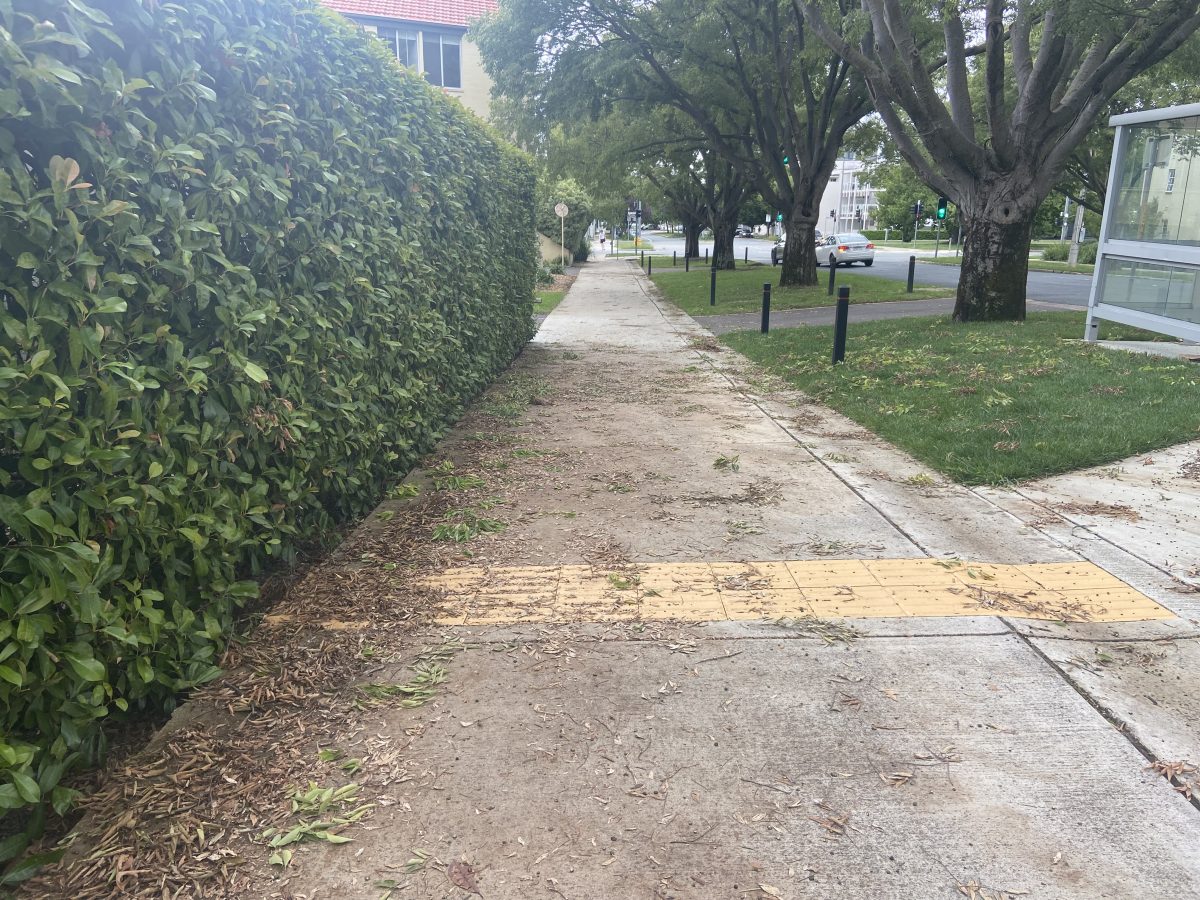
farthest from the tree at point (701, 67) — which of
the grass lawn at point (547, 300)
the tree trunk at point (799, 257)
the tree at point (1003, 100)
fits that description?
the tree at point (1003, 100)

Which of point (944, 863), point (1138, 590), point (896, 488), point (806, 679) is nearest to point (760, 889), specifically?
point (944, 863)

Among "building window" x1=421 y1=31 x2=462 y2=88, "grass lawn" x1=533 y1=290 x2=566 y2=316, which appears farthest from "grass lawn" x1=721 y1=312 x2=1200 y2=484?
"building window" x1=421 y1=31 x2=462 y2=88

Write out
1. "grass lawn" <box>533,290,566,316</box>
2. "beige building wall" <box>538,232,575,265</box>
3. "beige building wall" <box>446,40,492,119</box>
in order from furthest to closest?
"beige building wall" <box>538,232,575,265</box> < "beige building wall" <box>446,40,492,119</box> < "grass lawn" <box>533,290,566,316</box>

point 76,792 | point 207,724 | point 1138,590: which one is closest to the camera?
point 76,792

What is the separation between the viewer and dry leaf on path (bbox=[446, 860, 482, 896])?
232cm

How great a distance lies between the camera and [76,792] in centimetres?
247

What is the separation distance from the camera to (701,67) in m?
21.2

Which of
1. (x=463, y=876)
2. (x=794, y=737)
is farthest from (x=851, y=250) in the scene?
(x=463, y=876)

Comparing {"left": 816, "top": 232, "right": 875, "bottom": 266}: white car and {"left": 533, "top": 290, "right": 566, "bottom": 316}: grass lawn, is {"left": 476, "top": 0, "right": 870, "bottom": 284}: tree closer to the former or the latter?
{"left": 533, "top": 290, "right": 566, "bottom": 316}: grass lawn

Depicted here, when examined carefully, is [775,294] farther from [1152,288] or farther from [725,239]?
[725,239]

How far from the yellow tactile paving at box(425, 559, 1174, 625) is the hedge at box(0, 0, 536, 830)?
1.10m

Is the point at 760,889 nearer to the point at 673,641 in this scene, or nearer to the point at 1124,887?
the point at 1124,887

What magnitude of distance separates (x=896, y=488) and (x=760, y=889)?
163 inches

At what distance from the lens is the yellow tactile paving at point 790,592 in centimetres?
396
